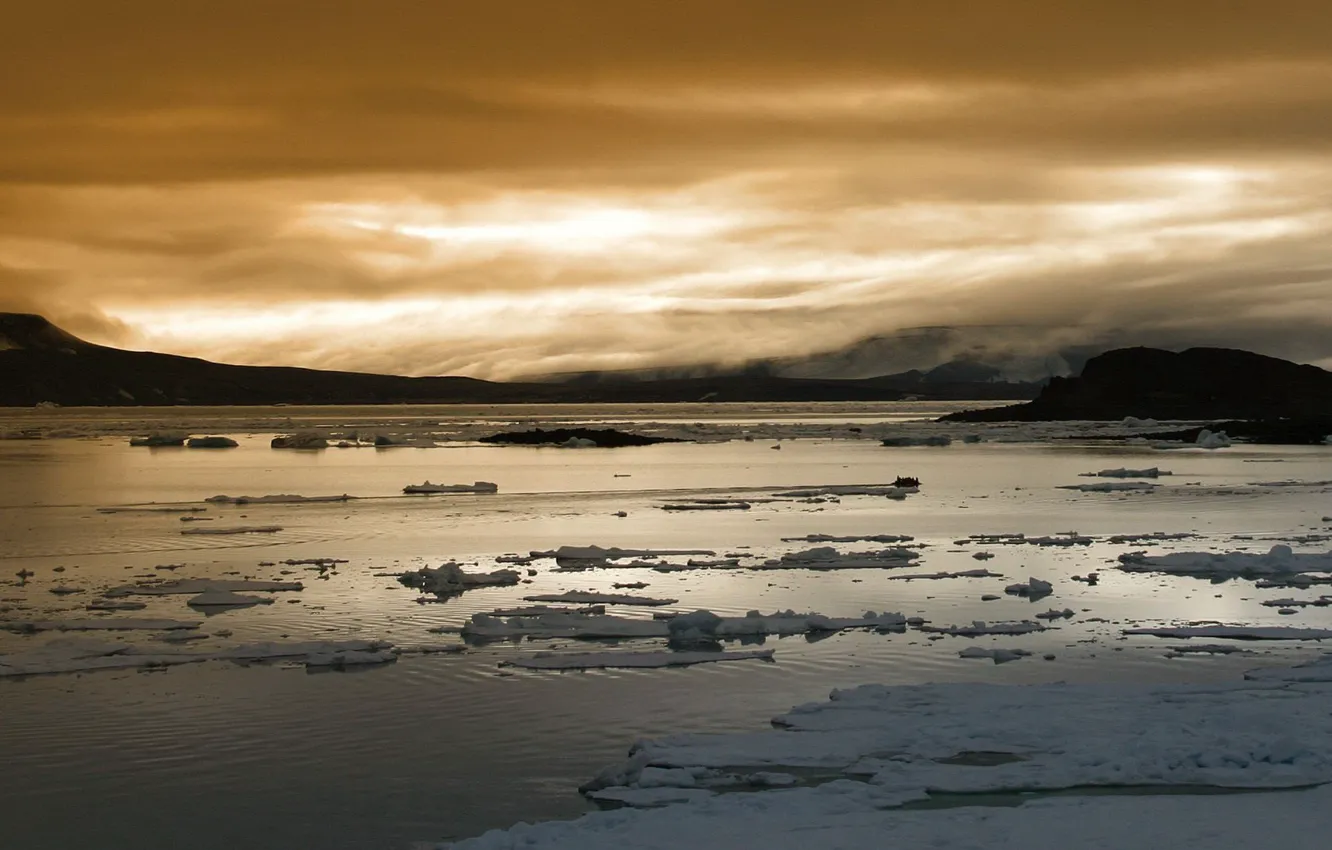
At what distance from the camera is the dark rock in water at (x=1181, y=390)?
98.8m

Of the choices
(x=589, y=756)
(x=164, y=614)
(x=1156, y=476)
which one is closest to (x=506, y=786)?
(x=589, y=756)

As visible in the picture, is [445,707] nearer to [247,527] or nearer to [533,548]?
[533,548]

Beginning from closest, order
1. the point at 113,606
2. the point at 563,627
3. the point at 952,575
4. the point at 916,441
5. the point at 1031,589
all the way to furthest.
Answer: the point at 563,627, the point at 113,606, the point at 1031,589, the point at 952,575, the point at 916,441

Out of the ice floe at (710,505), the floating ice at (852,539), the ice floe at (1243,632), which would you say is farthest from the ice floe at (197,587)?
the ice floe at (710,505)

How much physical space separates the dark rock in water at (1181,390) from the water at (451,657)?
69.7 meters

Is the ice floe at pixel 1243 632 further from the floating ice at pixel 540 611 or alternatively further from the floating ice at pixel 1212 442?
the floating ice at pixel 1212 442

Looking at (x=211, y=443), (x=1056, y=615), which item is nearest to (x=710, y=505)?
(x=1056, y=615)

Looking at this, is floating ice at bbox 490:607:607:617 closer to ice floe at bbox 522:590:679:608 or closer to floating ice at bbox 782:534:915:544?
ice floe at bbox 522:590:679:608

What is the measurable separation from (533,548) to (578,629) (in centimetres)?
796

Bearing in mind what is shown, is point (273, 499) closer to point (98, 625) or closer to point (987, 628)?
point (98, 625)

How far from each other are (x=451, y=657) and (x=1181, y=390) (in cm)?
9961

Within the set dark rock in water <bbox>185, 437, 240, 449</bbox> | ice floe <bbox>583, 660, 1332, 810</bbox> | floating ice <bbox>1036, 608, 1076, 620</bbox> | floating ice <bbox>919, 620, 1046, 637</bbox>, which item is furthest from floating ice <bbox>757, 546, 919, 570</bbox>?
dark rock in water <bbox>185, 437, 240, 449</bbox>

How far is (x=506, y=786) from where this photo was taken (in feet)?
28.8

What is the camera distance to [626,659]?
40.4 feet
